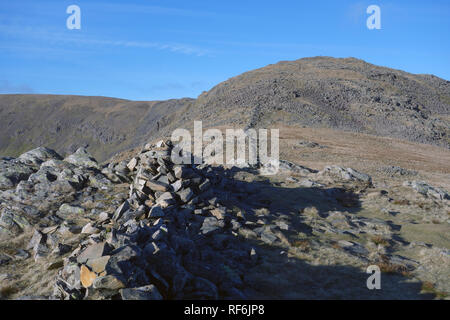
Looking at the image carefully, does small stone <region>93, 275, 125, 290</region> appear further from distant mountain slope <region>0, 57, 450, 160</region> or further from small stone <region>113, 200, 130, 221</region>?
distant mountain slope <region>0, 57, 450, 160</region>

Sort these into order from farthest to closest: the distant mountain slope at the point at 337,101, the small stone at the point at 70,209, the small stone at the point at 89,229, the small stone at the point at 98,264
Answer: the distant mountain slope at the point at 337,101 → the small stone at the point at 70,209 → the small stone at the point at 89,229 → the small stone at the point at 98,264

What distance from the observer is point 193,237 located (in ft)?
42.0

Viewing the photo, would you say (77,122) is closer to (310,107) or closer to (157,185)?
(310,107)

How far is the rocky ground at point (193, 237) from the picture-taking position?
8992mm

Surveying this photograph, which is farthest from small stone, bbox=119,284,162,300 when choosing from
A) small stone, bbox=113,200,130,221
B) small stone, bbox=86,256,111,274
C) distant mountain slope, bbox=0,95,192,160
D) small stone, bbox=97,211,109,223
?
distant mountain slope, bbox=0,95,192,160

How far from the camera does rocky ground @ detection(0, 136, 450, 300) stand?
899 cm

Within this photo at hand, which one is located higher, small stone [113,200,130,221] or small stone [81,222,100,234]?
small stone [113,200,130,221]

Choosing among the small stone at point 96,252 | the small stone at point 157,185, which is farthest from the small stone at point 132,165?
the small stone at point 96,252

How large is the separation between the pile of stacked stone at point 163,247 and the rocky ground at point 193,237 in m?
0.04

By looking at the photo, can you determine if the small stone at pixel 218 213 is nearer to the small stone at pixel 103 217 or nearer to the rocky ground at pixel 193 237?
the rocky ground at pixel 193 237

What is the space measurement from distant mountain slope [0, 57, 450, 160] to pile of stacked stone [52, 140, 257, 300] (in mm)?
41462

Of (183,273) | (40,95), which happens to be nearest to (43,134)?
(40,95)

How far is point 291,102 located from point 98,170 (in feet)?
185
